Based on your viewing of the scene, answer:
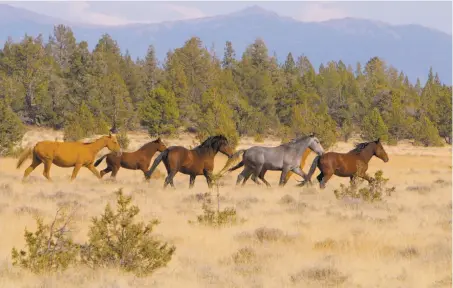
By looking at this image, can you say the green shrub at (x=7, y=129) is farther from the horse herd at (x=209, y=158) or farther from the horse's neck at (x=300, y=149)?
the horse's neck at (x=300, y=149)

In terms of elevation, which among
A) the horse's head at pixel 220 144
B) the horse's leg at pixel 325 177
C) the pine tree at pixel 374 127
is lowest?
the pine tree at pixel 374 127

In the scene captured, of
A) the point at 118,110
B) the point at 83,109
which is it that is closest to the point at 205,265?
the point at 83,109

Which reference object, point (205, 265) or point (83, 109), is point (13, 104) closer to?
point (83, 109)

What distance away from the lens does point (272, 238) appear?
948 cm

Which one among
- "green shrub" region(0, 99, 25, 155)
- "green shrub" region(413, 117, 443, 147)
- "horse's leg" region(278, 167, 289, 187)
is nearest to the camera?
"horse's leg" region(278, 167, 289, 187)

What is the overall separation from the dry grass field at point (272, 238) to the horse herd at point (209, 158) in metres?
0.89

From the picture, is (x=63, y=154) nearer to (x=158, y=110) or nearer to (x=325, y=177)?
(x=325, y=177)

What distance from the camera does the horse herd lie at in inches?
655

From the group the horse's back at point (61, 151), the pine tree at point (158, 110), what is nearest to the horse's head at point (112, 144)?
the horse's back at point (61, 151)

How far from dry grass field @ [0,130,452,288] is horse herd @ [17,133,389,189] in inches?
35.1

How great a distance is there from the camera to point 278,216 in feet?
39.2

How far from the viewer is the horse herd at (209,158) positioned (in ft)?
54.5

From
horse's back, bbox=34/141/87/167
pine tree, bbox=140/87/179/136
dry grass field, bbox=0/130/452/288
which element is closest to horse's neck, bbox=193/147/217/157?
dry grass field, bbox=0/130/452/288

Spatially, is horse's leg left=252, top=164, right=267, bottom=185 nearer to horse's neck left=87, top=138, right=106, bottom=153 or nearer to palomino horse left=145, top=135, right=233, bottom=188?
palomino horse left=145, top=135, right=233, bottom=188
